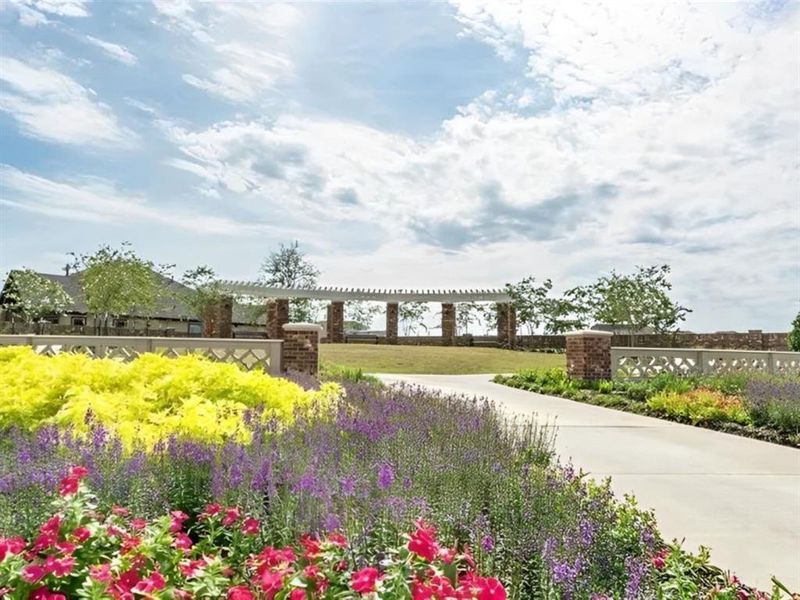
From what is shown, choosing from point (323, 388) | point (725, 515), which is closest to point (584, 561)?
point (725, 515)

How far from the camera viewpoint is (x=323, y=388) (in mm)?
8055

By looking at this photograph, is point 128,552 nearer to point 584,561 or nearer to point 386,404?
point 584,561

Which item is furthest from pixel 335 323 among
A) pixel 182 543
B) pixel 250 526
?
pixel 182 543

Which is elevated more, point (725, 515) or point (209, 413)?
point (209, 413)

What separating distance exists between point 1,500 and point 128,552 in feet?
Result: 4.30

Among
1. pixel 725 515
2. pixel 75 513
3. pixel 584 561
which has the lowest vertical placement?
pixel 725 515

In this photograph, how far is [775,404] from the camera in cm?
848

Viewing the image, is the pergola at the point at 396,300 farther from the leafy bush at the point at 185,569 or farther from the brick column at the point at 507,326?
the leafy bush at the point at 185,569

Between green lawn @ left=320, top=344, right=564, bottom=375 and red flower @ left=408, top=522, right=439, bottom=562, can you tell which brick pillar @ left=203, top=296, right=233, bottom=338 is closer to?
green lawn @ left=320, top=344, right=564, bottom=375

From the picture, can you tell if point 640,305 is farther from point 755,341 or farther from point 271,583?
point 271,583

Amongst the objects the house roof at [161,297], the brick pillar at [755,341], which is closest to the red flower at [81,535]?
the brick pillar at [755,341]

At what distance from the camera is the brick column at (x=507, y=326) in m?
39.5

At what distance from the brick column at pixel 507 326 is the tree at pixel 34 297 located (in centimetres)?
2740

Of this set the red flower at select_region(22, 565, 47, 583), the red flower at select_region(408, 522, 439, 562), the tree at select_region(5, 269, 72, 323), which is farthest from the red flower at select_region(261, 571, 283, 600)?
the tree at select_region(5, 269, 72, 323)
